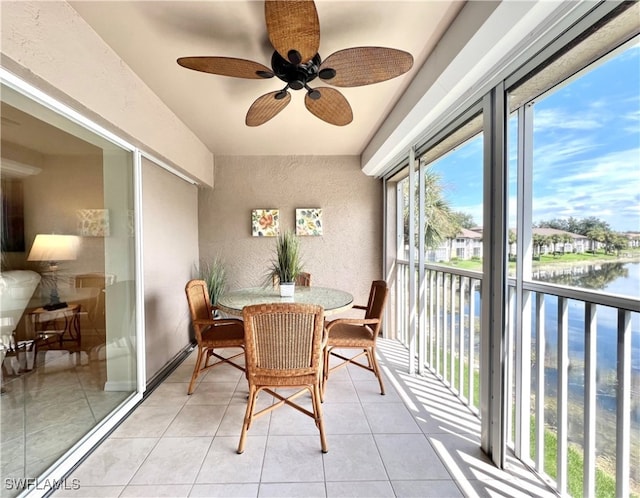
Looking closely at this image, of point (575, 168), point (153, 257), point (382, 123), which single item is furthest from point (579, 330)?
point (153, 257)

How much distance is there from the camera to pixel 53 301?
5.38 feet

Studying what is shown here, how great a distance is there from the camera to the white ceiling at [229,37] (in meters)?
1.45

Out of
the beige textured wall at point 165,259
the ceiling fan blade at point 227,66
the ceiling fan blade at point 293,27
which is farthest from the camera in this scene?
the beige textured wall at point 165,259

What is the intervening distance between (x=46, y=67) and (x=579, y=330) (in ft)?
9.61

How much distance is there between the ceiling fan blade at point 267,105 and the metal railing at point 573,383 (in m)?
1.89

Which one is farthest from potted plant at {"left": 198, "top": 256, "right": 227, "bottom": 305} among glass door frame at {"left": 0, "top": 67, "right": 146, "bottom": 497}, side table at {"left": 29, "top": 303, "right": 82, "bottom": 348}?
side table at {"left": 29, "top": 303, "right": 82, "bottom": 348}

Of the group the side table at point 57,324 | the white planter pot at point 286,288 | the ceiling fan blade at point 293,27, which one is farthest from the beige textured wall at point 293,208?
the ceiling fan blade at point 293,27

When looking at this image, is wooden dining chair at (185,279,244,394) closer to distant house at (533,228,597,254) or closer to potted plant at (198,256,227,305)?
potted plant at (198,256,227,305)

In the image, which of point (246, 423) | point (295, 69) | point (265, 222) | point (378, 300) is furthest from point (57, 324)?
point (265, 222)

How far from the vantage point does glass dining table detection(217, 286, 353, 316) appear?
7.12 ft

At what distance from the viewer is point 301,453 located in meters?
1.76

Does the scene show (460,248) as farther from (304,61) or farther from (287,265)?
(304,61)

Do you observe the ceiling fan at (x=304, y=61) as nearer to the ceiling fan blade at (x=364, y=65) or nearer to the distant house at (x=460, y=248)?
the ceiling fan blade at (x=364, y=65)

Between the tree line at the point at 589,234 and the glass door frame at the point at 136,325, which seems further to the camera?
the glass door frame at the point at 136,325
